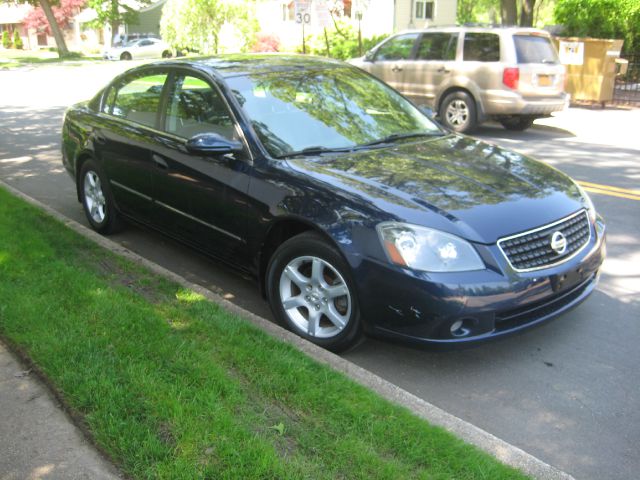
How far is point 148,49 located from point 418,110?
40.0 m

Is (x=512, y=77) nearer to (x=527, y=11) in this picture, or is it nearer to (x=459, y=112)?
(x=459, y=112)

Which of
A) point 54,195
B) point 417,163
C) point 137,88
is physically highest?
point 137,88

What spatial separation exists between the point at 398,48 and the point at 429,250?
10623 millimetres

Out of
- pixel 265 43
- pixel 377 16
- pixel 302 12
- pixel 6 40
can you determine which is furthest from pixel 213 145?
pixel 6 40

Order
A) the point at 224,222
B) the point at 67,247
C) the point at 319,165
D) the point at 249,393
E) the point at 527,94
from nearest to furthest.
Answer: the point at 249,393
the point at 319,165
the point at 224,222
the point at 67,247
the point at 527,94

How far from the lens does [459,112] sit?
12219 mm

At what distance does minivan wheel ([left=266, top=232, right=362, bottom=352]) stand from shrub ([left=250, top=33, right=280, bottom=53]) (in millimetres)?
29005

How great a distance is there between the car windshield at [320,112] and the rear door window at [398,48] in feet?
27.1

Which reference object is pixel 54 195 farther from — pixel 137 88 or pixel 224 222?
pixel 224 222

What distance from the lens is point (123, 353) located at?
359cm

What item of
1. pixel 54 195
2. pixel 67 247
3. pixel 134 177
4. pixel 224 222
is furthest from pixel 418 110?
pixel 54 195

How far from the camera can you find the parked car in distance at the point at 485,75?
38.0 feet

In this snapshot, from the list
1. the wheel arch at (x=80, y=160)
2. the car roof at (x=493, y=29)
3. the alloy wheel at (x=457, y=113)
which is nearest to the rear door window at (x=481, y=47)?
the car roof at (x=493, y=29)

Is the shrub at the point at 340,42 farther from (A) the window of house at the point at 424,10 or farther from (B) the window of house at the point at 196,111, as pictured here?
(B) the window of house at the point at 196,111
